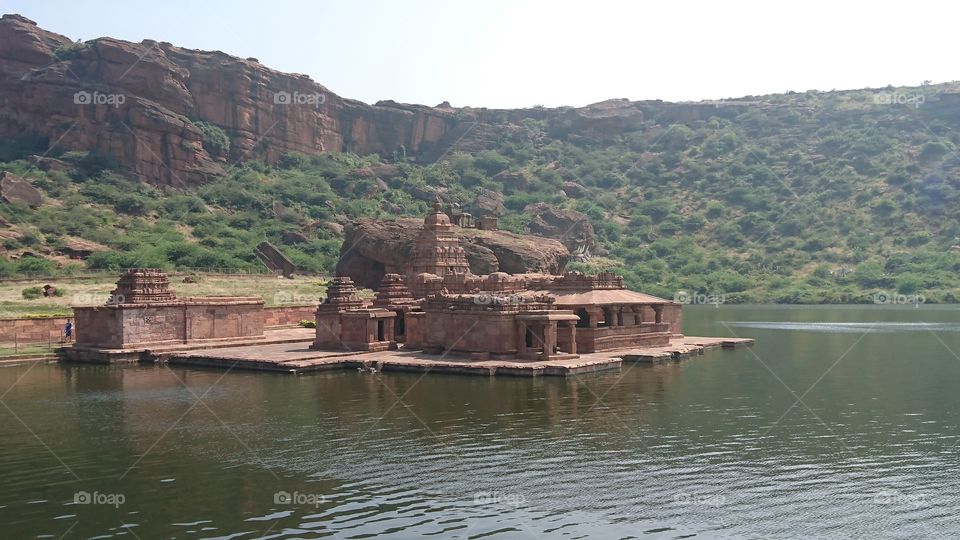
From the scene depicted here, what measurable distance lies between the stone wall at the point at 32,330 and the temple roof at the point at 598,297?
73.9 ft

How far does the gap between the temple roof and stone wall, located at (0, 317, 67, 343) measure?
22.5m

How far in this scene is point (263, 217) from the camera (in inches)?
4301

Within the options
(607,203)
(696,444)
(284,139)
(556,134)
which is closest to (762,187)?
(607,203)

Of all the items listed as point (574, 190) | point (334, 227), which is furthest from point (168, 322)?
point (574, 190)

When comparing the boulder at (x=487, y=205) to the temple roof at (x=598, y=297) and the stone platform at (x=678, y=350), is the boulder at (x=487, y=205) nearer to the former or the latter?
the stone platform at (x=678, y=350)

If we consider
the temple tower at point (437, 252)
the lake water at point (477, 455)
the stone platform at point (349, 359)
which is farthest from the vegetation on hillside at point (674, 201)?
the lake water at point (477, 455)

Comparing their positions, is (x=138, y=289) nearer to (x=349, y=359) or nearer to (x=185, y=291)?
(x=349, y=359)

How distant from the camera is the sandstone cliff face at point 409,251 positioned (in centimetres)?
7081

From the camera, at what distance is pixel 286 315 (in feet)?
176

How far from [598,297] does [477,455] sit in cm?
2286

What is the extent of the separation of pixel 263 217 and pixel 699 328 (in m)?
60.8

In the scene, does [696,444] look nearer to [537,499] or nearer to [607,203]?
[537,499]

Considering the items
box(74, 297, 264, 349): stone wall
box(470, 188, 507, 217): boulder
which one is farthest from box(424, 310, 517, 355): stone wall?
box(470, 188, 507, 217): boulder

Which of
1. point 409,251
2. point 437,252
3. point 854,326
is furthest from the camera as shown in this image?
point 409,251
